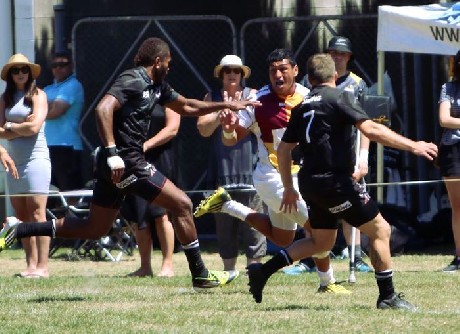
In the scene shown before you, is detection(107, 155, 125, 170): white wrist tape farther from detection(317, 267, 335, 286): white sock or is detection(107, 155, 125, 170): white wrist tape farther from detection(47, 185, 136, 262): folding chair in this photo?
detection(47, 185, 136, 262): folding chair

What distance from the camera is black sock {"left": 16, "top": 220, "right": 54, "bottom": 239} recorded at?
32.9ft

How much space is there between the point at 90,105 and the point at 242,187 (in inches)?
165

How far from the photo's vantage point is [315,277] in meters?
11.5

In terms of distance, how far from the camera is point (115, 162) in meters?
9.52

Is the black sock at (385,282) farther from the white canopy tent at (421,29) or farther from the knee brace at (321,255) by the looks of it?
the white canopy tent at (421,29)

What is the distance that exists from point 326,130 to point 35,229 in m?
2.44

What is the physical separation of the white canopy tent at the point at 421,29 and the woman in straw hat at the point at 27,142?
139 inches

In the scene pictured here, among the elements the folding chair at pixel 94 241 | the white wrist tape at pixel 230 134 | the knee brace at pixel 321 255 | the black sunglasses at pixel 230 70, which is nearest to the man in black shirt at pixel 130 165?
the white wrist tape at pixel 230 134

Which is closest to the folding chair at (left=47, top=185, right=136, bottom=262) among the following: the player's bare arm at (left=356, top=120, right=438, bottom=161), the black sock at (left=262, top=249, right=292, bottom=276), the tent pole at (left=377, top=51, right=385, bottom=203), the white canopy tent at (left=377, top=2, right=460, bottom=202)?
the tent pole at (left=377, top=51, right=385, bottom=203)

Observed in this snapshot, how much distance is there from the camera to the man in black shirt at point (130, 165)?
975cm

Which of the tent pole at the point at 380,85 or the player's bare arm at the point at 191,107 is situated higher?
the player's bare arm at the point at 191,107

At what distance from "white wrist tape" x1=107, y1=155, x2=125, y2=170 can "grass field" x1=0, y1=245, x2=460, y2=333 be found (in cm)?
96

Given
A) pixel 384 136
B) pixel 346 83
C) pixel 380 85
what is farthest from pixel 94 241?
pixel 384 136

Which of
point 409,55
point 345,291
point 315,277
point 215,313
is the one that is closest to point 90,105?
point 409,55
